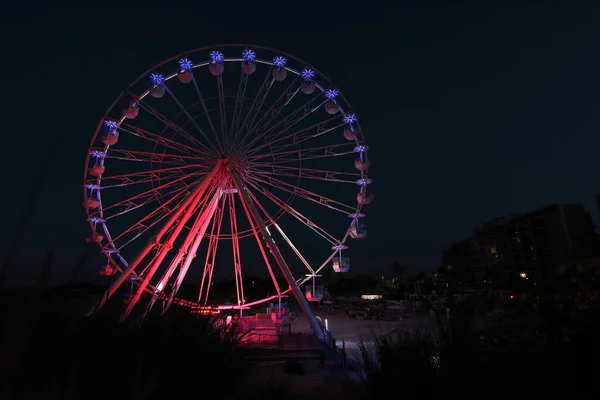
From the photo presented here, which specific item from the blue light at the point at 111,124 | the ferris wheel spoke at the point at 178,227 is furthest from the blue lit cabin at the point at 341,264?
the blue light at the point at 111,124

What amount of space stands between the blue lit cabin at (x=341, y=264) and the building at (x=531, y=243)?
3870 centimetres

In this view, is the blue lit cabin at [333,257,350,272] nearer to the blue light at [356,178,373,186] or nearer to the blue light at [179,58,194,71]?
the blue light at [356,178,373,186]

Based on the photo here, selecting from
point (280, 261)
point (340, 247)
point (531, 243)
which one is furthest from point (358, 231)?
point (531, 243)

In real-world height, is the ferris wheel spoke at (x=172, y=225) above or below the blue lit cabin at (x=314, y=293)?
above

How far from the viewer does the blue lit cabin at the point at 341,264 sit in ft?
70.1

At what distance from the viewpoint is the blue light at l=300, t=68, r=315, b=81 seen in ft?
67.9

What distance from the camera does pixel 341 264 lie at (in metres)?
21.6

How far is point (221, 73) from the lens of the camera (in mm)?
20125

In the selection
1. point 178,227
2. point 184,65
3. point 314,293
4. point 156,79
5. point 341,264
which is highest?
point 184,65

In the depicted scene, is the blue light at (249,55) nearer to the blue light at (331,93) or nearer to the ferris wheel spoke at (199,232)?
the blue light at (331,93)

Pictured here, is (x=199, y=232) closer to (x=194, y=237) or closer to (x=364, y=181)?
(x=194, y=237)

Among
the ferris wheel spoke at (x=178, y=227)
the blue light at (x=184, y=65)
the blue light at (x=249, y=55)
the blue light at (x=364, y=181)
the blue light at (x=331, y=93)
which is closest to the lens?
the ferris wheel spoke at (x=178, y=227)

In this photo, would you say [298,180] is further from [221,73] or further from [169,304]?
[169,304]

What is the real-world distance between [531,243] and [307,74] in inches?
2458
